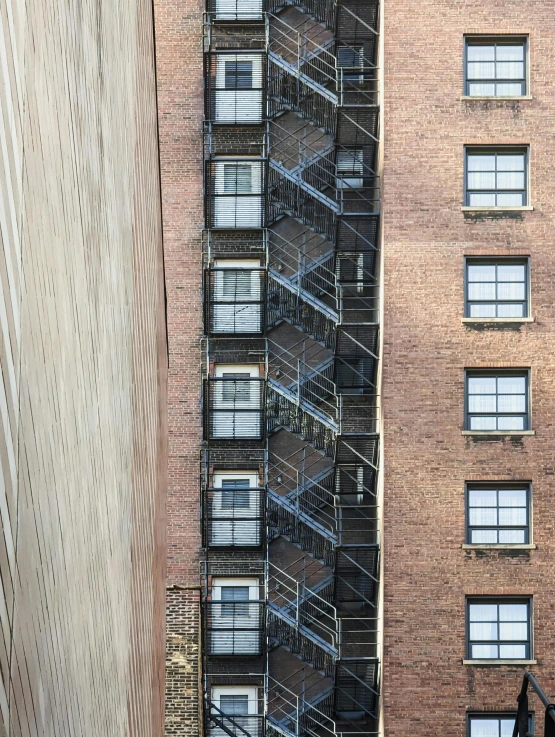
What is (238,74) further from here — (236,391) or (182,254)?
(236,391)

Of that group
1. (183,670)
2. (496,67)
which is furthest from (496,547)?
(496,67)

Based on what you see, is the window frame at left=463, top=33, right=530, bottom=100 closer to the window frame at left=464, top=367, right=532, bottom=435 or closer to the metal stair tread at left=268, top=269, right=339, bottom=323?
the metal stair tread at left=268, top=269, right=339, bottom=323

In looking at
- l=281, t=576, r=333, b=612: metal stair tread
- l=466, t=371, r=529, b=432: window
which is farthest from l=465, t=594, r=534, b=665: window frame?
l=466, t=371, r=529, b=432: window

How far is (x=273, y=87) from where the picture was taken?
1326 inches

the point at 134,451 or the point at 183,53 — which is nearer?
the point at 134,451

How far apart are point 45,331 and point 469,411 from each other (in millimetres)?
25990

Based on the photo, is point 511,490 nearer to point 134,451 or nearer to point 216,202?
point 216,202

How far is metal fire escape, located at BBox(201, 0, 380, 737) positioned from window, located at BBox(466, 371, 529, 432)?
2.47 meters

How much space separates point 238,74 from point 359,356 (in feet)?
27.0

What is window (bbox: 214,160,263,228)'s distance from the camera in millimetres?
33500

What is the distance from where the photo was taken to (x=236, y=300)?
32.9m

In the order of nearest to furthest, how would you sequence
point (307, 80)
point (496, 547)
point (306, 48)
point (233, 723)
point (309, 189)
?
1. point (233, 723)
2. point (496, 547)
3. point (309, 189)
4. point (307, 80)
5. point (306, 48)

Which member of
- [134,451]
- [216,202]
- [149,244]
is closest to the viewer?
[134,451]

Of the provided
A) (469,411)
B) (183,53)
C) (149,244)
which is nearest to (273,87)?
(183,53)
